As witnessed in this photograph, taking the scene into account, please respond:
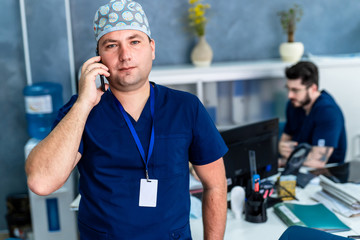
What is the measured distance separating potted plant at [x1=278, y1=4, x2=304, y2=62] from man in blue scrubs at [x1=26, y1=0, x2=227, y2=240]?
2.46 metres

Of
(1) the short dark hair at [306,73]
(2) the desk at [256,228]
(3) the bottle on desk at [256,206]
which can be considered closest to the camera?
(2) the desk at [256,228]

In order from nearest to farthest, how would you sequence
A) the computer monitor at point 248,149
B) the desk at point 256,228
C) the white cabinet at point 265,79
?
the desk at point 256,228 < the computer monitor at point 248,149 < the white cabinet at point 265,79

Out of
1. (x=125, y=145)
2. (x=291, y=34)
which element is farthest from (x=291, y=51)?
(x=125, y=145)

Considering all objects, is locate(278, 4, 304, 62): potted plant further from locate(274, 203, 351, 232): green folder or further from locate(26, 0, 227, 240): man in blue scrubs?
locate(26, 0, 227, 240): man in blue scrubs

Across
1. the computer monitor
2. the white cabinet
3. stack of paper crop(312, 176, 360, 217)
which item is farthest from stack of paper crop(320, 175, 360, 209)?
the white cabinet

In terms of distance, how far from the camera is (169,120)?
5.24 feet

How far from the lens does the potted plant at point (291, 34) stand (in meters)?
3.82

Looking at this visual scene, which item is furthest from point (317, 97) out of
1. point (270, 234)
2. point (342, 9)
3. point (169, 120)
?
point (169, 120)

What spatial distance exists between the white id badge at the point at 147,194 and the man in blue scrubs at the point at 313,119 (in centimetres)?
185

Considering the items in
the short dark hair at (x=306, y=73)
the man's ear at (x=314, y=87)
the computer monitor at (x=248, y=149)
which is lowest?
the computer monitor at (x=248, y=149)

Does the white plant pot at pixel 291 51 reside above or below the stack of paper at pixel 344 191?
above

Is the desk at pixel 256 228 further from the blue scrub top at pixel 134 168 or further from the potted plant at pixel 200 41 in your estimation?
the potted plant at pixel 200 41

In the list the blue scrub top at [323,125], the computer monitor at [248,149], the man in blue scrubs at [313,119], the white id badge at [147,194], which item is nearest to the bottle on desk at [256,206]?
the computer monitor at [248,149]

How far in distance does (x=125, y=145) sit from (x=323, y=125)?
2.19 metres
